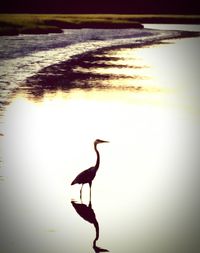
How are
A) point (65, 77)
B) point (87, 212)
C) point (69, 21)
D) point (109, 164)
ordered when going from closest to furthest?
point (87, 212) < point (109, 164) < point (65, 77) < point (69, 21)

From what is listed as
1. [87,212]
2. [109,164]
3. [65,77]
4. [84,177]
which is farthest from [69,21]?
[87,212]

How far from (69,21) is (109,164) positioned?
309cm

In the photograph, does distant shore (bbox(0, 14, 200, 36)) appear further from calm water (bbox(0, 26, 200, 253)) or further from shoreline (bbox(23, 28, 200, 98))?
calm water (bbox(0, 26, 200, 253))

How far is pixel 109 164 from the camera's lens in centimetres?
413

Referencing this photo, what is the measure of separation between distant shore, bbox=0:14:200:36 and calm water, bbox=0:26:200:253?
2.44 feet

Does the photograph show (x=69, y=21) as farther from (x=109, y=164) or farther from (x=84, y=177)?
(x=84, y=177)

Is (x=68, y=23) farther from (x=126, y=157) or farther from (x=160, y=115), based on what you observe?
(x=126, y=157)

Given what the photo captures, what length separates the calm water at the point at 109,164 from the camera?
3398 mm

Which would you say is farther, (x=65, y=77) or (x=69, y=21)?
(x=69, y=21)

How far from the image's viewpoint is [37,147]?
4.35 metres

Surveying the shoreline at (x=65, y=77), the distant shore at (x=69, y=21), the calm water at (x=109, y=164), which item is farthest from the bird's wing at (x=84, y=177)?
the distant shore at (x=69, y=21)

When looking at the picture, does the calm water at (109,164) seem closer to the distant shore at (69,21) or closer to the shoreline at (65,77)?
the shoreline at (65,77)

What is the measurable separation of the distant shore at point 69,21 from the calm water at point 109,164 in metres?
0.74

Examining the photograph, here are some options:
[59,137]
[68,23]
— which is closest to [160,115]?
[59,137]
